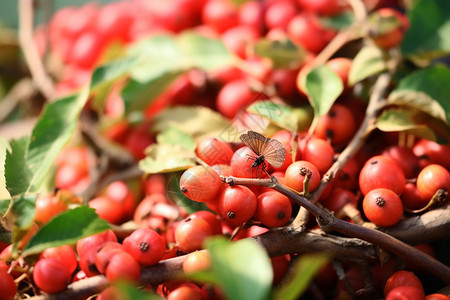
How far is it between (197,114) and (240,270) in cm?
55

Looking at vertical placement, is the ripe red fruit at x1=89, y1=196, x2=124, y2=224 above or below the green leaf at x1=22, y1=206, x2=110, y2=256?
below

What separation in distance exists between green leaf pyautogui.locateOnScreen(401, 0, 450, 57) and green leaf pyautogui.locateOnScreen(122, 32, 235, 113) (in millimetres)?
355

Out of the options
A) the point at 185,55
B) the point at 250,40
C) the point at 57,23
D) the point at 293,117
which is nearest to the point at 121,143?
the point at 185,55

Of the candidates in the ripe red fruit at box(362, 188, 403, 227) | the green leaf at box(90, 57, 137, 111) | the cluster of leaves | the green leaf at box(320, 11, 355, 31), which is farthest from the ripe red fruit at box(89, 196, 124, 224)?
the green leaf at box(320, 11, 355, 31)

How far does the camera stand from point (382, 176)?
1.99 feet

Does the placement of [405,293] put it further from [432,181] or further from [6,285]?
[6,285]

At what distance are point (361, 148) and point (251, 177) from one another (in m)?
0.27

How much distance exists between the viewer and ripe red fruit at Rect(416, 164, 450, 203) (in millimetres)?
608

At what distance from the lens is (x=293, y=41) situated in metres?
0.91

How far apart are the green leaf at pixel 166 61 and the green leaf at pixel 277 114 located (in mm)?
278

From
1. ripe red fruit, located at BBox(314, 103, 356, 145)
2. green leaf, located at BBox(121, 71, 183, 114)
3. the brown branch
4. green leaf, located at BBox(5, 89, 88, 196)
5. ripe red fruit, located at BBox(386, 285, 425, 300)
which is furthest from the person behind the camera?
the brown branch

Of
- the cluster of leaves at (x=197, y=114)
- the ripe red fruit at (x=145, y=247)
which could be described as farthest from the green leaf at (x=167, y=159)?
the ripe red fruit at (x=145, y=247)

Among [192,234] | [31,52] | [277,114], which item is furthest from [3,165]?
[31,52]

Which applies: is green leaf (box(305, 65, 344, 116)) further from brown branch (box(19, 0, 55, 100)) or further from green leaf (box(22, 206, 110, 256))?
brown branch (box(19, 0, 55, 100))
